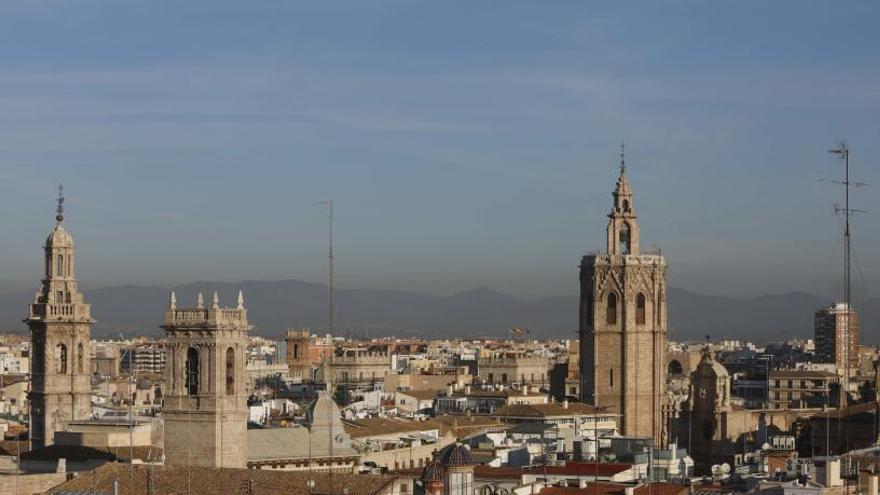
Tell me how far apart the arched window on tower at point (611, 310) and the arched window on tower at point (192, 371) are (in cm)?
3503

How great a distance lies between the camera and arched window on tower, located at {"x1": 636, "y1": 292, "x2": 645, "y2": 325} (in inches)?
3324

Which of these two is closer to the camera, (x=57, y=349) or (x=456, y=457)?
(x=456, y=457)

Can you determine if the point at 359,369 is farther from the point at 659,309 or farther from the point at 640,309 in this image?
the point at 640,309

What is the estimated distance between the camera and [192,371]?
51.8m

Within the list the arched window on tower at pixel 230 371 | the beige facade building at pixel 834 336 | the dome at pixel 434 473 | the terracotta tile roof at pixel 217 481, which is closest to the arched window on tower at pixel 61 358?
the arched window on tower at pixel 230 371

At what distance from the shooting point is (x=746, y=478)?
169 ft

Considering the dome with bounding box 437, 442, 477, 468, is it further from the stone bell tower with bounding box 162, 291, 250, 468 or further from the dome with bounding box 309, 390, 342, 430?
the dome with bounding box 309, 390, 342, 430

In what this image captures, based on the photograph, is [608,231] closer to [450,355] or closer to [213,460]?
[213,460]

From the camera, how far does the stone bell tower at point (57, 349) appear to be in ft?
202

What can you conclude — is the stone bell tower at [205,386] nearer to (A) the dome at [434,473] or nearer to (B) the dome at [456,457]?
(A) the dome at [434,473]

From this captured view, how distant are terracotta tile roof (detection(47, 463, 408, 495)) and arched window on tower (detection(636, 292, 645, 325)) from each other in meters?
38.7

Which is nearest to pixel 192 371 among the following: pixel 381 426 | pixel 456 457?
pixel 456 457

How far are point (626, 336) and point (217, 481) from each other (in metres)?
39.5

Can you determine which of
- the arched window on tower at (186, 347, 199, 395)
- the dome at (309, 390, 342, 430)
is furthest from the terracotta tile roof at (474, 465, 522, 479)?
the arched window on tower at (186, 347, 199, 395)
